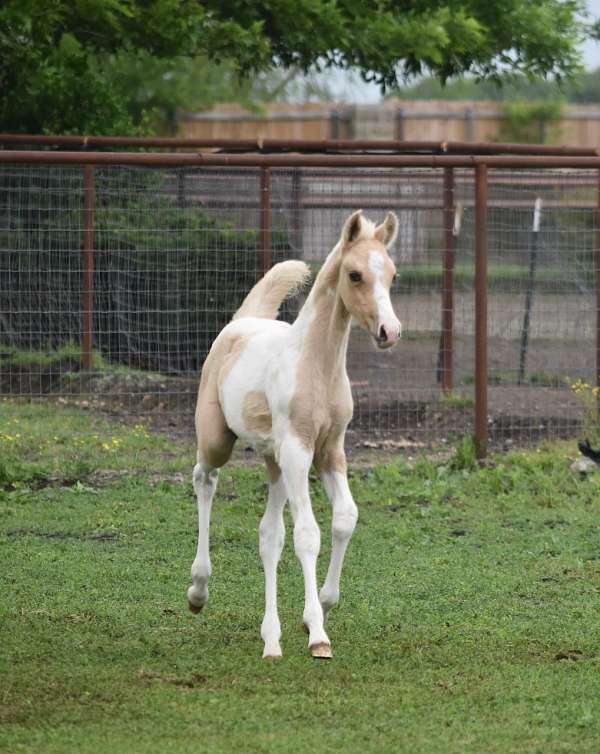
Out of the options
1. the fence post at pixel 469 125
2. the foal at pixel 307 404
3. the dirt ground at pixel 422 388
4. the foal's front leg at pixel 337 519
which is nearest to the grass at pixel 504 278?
the dirt ground at pixel 422 388

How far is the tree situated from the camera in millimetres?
11938

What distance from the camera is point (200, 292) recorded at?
10.7 meters

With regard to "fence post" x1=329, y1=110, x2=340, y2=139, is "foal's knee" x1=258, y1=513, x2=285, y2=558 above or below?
below

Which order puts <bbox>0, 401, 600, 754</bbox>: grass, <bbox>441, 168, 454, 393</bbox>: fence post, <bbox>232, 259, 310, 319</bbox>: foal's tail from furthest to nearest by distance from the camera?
1. <bbox>441, 168, 454, 393</bbox>: fence post
2. <bbox>232, 259, 310, 319</bbox>: foal's tail
3. <bbox>0, 401, 600, 754</bbox>: grass

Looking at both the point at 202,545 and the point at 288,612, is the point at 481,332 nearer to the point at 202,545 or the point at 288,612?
the point at 288,612

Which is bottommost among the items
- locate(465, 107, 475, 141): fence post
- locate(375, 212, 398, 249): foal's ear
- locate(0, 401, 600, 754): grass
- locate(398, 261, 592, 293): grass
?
locate(0, 401, 600, 754): grass

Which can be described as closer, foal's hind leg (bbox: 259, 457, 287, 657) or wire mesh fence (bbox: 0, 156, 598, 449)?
foal's hind leg (bbox: 259, 457, 287, 657)

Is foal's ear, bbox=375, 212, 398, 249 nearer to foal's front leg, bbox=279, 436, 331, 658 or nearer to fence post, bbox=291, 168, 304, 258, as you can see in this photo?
foal's front leg, bbox=279, 436, 331, 658

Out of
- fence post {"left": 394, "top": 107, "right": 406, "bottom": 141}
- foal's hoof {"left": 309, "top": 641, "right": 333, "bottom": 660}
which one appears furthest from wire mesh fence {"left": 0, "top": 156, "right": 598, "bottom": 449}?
fence post {"left": 394, "top": 107, "right": 406, "bottom": 141}

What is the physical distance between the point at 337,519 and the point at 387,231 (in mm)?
1138

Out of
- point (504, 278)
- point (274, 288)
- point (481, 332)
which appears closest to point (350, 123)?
point (504, 278)

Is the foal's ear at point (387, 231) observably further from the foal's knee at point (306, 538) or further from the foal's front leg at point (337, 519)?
the foal's knee at point (306, 538)

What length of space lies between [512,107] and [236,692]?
2858cm

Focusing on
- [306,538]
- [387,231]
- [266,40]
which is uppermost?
[266,40]
